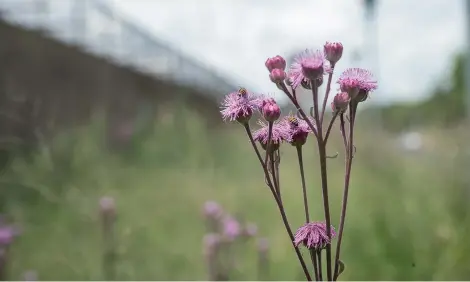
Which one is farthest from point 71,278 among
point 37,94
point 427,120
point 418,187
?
point 427,120

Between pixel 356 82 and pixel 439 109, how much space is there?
120 centimetres

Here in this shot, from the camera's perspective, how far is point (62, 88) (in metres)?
1.60

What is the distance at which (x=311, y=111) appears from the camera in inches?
12.3

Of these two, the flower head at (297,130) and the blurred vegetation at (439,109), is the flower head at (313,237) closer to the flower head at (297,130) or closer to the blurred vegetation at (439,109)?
the flower head at (297,130)

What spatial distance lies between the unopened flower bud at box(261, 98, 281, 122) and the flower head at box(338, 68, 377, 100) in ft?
0.12

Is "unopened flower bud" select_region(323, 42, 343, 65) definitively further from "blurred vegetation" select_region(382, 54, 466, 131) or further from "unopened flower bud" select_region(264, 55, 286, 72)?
"blurred vegetation" select_region(382, 54, 466, 131)

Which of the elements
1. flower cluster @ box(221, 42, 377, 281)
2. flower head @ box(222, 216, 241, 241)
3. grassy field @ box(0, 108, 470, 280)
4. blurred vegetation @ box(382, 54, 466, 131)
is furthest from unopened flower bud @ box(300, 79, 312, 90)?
blurred vegetation @ box(382, 54, 466, 131)

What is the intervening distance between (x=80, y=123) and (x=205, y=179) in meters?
0.40

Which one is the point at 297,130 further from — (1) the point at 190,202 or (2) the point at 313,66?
(1) the point at 190,202

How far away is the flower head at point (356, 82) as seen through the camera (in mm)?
292

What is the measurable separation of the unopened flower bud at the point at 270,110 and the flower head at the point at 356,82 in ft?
0.12

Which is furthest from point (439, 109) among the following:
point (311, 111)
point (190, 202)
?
point (311, 111)

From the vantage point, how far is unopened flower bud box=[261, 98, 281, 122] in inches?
11.7

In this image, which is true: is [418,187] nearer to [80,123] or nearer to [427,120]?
[427,120]
